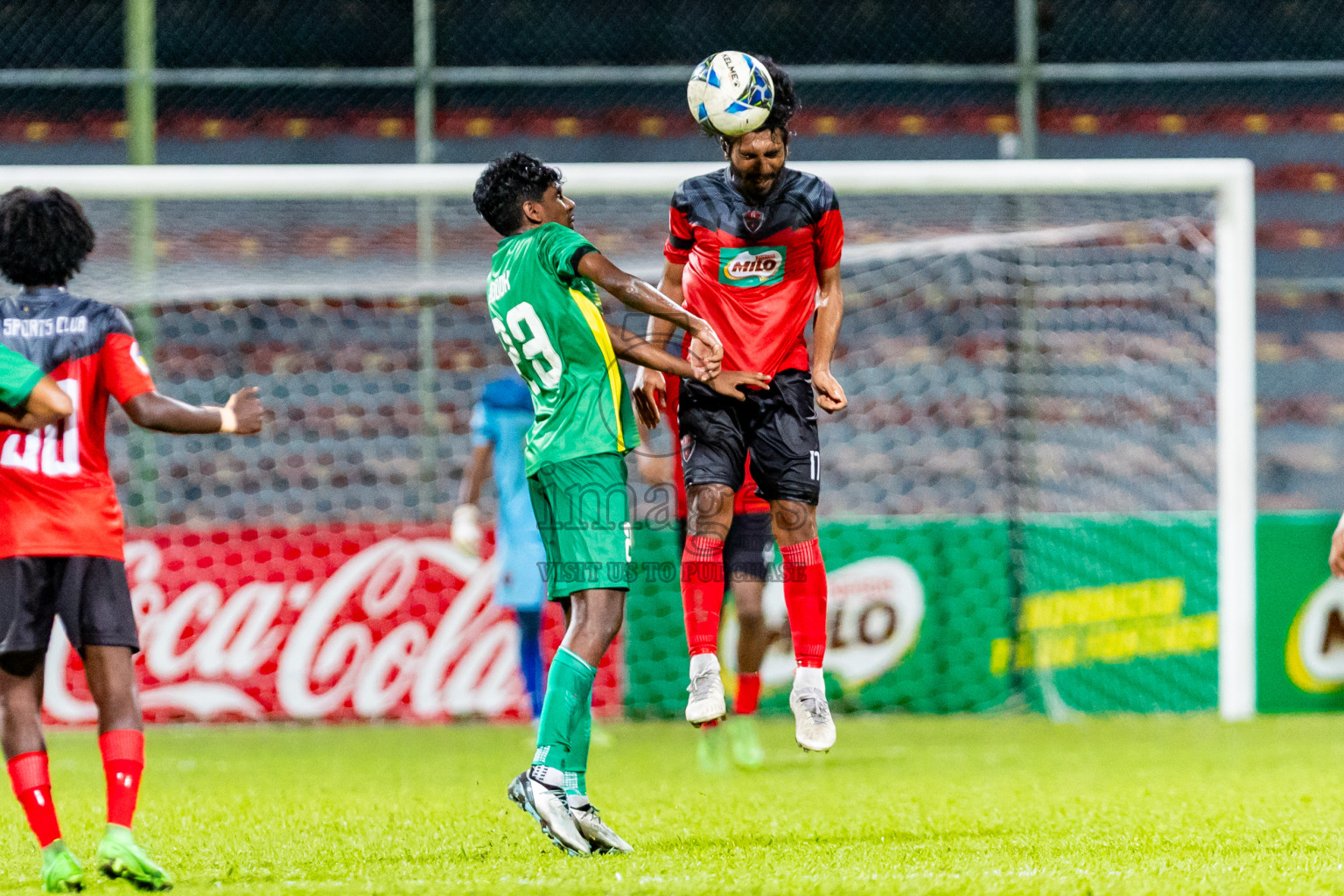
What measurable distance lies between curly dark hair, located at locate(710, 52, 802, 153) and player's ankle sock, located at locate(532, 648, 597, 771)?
5.17 ft

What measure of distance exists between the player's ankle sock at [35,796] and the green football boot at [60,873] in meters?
0.06

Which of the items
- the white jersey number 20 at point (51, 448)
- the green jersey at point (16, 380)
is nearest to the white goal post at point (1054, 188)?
the white jersey number 20 at point (51, 448)

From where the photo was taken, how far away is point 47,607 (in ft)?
11.7

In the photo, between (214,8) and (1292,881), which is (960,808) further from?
(214,8)

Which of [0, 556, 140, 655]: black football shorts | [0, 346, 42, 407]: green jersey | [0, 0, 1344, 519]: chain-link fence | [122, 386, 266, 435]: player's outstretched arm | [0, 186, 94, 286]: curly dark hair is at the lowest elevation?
[0, 556, 140, 655]: black football shorts

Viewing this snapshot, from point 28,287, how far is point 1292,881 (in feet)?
→ 10.8

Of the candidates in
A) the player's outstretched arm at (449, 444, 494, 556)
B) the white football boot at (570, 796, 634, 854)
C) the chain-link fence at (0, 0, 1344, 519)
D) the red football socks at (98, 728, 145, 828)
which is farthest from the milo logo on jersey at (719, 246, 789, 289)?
the chain-link fence at (0, 0, 1344, 519)

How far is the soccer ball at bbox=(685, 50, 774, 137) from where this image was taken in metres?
4.34

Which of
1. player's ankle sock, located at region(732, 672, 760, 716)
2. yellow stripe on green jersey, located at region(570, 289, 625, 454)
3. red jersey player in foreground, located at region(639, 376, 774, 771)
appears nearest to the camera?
yellow stripe on green jersey, located at region(570, 289, 625, 454)

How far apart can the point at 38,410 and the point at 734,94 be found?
2.07 metres

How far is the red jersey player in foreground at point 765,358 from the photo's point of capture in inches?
177

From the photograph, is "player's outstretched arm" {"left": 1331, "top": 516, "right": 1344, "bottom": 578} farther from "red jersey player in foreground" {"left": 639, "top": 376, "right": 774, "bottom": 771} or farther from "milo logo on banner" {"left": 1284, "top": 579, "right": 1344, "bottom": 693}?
"milo logo on banner" {"left": 1284, "top": 579, "right": 1344, "bottom": 693}

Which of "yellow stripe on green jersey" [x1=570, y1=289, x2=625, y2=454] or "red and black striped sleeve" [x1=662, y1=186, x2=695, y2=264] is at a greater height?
"red and black striped sleeve" [x1=662, y1=186, x2=695, y2=264]

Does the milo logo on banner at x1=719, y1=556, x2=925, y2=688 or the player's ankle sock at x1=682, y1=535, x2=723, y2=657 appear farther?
the milo logo on banner at x1=719, y1=556, x2=925, y2=688
